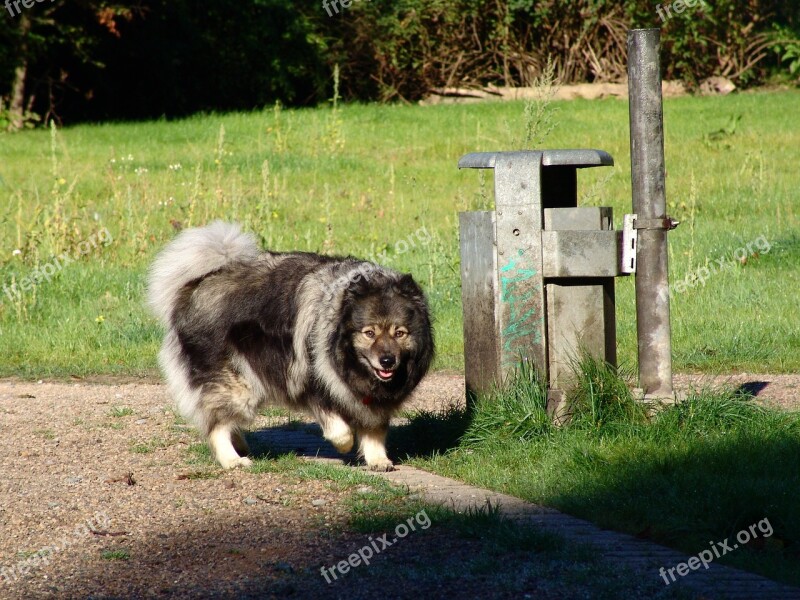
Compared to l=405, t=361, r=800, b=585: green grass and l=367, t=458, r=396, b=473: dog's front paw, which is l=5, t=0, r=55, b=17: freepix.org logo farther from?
l=367, t=458, r=396, b=473: dog's front paw

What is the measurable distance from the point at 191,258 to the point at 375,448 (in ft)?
5.65

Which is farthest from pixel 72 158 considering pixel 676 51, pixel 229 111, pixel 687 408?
pixel 687 408

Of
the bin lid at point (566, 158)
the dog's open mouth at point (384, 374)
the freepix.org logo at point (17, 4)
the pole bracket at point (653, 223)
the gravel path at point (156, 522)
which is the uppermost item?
the freepix.org logo at point (17, 4)

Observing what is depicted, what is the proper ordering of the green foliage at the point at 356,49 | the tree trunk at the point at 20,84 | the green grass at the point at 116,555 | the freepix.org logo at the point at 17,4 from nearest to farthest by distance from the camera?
the green grass at the point at 116,555
the freepix.org logo at the point at 17,4
the tree trunk at the point at 20,84
the green foliage at the point at 356,49

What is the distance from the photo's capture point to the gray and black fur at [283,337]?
6.17m

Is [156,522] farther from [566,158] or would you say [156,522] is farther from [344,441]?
[566,158]

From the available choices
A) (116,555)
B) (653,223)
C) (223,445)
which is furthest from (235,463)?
(653,223)

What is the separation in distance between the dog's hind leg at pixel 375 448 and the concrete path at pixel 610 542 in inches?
3.4

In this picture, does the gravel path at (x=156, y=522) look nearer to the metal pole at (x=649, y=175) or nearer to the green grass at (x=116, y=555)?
the green grass at (x=116, y=555)

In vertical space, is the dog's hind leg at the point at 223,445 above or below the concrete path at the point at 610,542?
above

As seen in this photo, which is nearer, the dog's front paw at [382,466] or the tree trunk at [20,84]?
the dog's front paw at [382,466]

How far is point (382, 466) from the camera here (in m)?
6.32

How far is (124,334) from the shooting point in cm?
1055

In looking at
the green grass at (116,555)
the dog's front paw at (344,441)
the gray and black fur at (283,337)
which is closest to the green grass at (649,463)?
the dog's front paw at (344,441)
